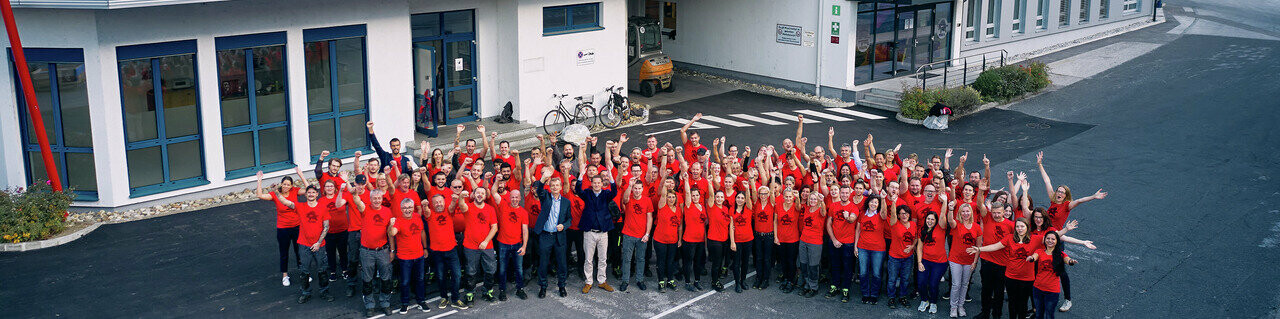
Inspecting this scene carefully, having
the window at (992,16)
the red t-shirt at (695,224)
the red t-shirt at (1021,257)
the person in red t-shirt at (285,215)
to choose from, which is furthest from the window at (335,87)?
the window at (992,16)

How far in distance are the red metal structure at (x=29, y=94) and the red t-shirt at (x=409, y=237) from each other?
6.63 meters

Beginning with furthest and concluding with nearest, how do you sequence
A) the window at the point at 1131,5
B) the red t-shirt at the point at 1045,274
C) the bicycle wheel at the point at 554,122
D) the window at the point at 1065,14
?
1. the window at the point at 1131,5
2. the window at the point at 1065,14
3. the bicycle wheel at the point at 554,122
4. the red t-shirt at the point at 1045,274

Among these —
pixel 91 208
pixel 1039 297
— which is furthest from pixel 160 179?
pixel 1039 297

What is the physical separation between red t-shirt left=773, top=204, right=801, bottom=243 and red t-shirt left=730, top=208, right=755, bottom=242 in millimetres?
317

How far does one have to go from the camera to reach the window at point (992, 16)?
101ft

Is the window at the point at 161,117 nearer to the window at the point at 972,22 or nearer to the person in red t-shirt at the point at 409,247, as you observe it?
the person in red t-shirt at the point at 409,247

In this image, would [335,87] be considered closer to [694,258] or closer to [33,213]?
[33,213]

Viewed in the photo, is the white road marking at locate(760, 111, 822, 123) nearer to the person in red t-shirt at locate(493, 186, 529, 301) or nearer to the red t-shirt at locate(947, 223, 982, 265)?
the red t-shirt at locate(947, 223, 982, 265)

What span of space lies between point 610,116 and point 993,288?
11960 millimetres

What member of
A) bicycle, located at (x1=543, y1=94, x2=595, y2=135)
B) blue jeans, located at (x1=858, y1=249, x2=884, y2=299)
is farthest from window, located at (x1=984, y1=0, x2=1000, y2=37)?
blue jeans, located at (x1=858, y1=249, x2=884, y2=299)

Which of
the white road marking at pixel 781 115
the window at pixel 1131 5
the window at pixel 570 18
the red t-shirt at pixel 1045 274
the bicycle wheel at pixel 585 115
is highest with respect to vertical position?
the window at pixel 1131 5

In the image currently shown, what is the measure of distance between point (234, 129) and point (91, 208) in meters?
2.33

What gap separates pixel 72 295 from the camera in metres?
12.9

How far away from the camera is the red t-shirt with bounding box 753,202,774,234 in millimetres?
12812
